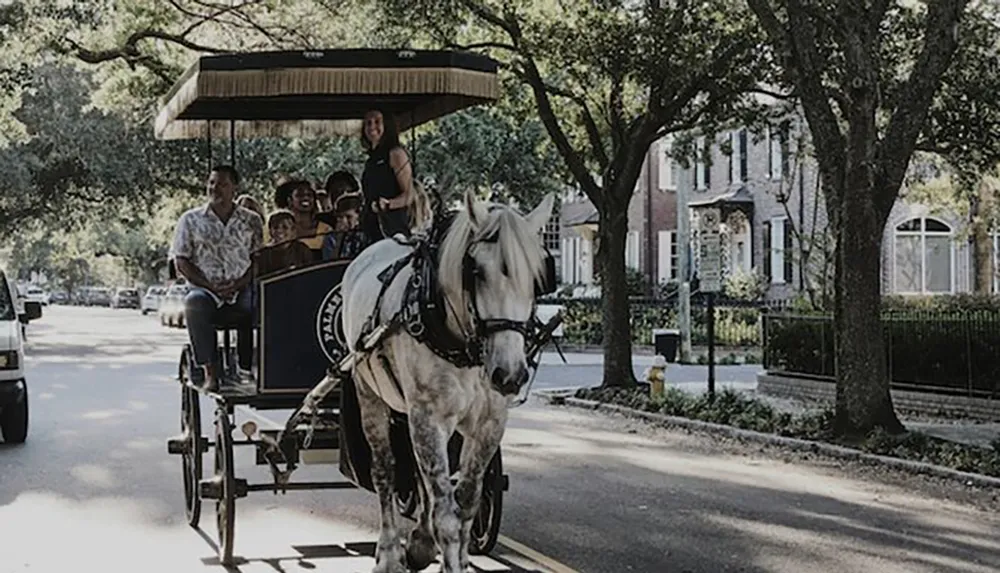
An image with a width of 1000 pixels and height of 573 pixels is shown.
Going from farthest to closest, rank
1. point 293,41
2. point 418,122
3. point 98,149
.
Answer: point 98,149
point 293,41
point 418,122

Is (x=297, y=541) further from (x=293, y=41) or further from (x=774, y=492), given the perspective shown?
(x=293, y=41)

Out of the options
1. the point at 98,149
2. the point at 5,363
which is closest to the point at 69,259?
the point at 98,149

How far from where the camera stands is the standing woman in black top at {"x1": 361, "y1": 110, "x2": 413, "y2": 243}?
9250 mm

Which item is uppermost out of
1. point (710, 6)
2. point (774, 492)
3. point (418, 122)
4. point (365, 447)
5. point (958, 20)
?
point (710, 6)

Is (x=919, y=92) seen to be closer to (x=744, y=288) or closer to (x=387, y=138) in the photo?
(x=387, y=138)

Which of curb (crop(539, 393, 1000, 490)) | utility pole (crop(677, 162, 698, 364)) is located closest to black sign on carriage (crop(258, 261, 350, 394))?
curb (crop(539, 393, 1000, 490))

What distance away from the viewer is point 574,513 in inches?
461

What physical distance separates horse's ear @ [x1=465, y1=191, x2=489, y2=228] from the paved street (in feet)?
10.3

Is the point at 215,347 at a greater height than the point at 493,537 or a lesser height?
greater

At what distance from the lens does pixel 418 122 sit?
11.1m

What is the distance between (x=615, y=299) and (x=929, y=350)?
18.3 ft

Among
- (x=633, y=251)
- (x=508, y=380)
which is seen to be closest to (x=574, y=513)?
(x=508, y=380)

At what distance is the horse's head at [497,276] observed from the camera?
6.40 m

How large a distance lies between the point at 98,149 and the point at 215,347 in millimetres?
36866
